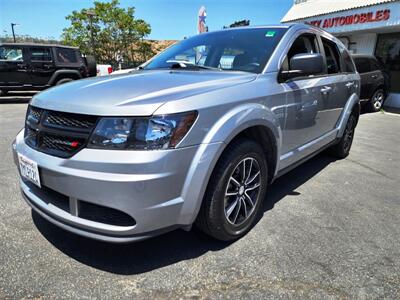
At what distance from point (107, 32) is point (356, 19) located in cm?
1802

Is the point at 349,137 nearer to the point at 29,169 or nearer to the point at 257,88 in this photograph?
the point at 257,88

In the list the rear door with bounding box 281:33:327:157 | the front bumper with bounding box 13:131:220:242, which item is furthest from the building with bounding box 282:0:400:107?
the front bumper with bounding box 13:131:220:242

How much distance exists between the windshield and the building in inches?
371

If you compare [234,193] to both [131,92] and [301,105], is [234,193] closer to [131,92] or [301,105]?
[131,92]

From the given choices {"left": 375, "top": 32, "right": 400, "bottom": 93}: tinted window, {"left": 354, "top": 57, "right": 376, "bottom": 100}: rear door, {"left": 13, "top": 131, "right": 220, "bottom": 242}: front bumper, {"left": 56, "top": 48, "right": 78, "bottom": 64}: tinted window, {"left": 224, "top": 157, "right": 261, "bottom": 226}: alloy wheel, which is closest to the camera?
{"left": 13, "top": 131, "right": 220, "bottom": 242}: front bumper

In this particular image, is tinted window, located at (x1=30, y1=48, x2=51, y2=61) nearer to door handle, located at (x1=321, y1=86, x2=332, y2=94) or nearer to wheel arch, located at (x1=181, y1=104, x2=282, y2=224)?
door handle, located at (x1=321, y1=86, x2=332, y2=94)

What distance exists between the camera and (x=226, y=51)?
11.2ft

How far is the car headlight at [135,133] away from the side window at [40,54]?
11.1 m

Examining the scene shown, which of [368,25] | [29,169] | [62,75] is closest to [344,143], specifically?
[29,169]

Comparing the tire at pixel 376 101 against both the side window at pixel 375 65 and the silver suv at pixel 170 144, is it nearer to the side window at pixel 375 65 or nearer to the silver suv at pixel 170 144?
the side window at pixel 375 65

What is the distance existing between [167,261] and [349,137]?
12.9 ft

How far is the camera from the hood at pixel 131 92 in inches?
81.0

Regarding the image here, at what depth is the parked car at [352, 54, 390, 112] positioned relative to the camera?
32.3 feet

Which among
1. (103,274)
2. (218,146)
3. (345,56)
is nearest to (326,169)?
(345,56)
